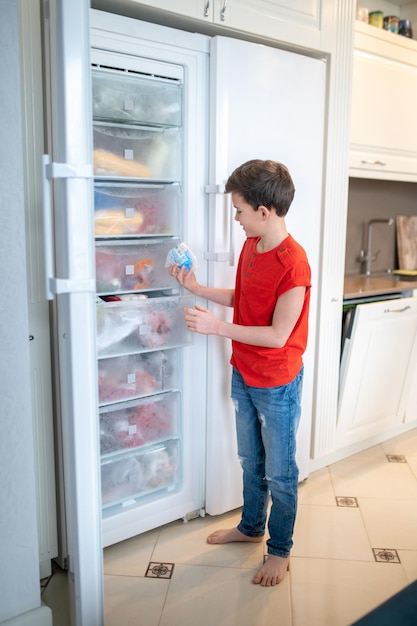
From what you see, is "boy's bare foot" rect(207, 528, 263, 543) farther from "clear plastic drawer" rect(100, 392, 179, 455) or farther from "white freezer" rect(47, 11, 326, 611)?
"clear plastic drawer" rect(100, 392, 179, 455)

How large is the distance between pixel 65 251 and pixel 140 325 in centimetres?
77

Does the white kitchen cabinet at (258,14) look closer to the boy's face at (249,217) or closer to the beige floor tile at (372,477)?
the boy's face at (249,217)

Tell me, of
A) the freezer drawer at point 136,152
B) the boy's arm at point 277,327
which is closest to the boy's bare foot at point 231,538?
the boy's arm at point 277,327

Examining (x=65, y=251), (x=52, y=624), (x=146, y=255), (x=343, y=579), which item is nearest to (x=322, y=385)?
(x=343, y=579)

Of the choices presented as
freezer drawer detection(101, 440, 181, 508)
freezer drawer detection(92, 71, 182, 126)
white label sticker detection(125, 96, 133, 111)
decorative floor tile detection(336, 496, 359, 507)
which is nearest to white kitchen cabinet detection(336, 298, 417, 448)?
decorative floor tile detection(336, 496, 359, 507)

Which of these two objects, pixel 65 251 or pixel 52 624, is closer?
pixel 65 251

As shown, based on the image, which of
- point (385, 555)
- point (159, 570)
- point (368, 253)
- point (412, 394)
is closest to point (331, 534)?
point (385, 555)

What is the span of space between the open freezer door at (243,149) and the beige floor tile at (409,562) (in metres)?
0.60

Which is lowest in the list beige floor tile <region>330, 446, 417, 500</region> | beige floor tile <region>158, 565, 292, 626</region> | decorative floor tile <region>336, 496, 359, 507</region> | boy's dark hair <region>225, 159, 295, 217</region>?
beige floor tile <region>158, 565, 292, 626</region>

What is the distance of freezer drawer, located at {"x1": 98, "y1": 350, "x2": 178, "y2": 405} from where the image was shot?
2.08 m

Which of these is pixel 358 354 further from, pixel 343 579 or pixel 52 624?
pixel 52 624

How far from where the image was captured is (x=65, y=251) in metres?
1.33

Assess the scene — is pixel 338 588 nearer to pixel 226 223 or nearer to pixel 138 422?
pixel 138 422

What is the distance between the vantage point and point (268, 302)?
186cm
